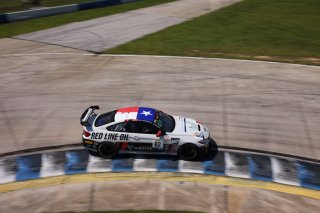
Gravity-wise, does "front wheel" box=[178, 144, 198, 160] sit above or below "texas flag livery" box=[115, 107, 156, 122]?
below

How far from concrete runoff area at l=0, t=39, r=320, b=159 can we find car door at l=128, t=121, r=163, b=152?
3101mm

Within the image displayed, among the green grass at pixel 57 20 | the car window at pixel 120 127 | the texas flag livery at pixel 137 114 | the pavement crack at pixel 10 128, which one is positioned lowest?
the pavement crack at pixel 10 128

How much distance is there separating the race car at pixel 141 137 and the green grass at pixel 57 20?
1971 cm

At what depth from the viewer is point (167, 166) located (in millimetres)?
13562

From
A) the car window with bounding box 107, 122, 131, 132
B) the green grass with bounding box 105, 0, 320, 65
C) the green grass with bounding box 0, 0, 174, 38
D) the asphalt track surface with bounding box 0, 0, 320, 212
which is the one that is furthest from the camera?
the green grass with bounding box 0, 0, 174, 38

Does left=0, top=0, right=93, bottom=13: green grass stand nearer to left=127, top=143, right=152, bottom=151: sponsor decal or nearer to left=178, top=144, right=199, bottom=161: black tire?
left=127, top=143, right=152, bottom=151: sponsor decal

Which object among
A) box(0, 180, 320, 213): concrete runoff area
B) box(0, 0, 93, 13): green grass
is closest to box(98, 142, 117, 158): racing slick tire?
box(0, 180, 320, 213): concrete runoff area

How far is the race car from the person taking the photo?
13.6 metres

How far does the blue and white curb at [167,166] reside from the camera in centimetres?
1314

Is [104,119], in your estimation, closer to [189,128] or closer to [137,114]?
[137,114]

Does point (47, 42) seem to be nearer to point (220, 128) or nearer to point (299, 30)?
point (220, 128)

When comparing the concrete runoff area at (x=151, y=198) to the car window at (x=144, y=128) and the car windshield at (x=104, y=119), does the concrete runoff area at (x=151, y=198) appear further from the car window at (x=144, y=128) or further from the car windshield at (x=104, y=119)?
the car windshield at (x=104, y=119)

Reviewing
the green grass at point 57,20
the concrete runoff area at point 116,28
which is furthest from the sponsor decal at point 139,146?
the green grass at point 57,20

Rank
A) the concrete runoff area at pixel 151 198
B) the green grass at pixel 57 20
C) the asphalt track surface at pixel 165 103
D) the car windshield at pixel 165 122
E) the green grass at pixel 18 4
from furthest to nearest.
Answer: the green grass at pixel 18 4
the green grass at pixel 57 20
the car windshield at pixel 165 122
the asphalt track surface at pixel 165 103
the concrete runoff area at pixel 151 198
